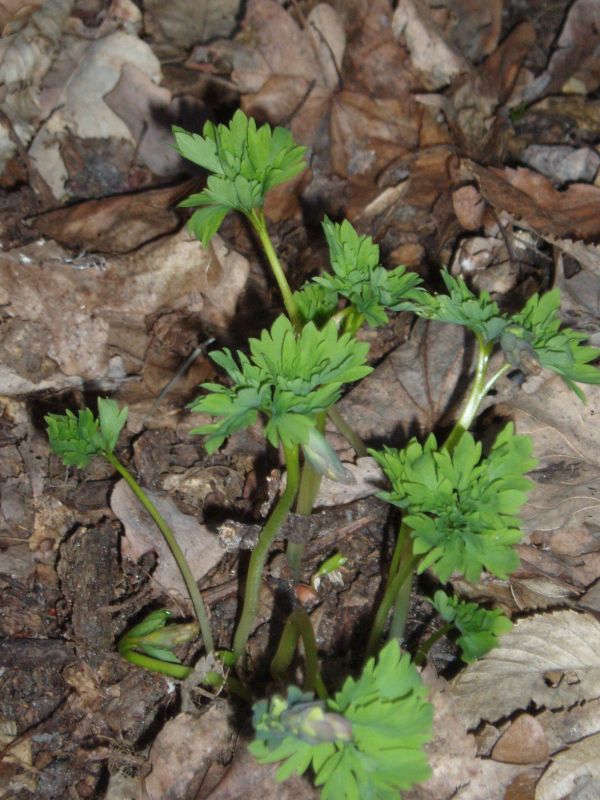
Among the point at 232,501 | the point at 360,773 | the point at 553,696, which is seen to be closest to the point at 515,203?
the point at 232,501

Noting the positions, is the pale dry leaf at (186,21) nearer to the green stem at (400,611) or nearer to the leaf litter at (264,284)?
the leaf litter at (264,284)

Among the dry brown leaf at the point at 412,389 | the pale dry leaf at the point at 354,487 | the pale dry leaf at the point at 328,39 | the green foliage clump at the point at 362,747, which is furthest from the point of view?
the pale dry leaf at the point at 328,39

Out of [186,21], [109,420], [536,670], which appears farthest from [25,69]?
[536,670]

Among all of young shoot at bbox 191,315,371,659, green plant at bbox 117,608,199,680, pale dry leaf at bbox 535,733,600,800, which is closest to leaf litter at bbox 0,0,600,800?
pale dry leaf at bbox 535,733,600,800

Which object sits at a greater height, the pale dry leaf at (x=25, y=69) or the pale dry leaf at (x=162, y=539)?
the pale dry leaf at (x=25, y=69)

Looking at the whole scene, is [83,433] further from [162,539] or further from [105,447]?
[162,539]

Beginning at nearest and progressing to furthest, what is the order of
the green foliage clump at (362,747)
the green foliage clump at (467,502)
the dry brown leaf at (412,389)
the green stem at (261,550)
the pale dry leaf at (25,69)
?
the green foliage clump at (362,747), the green foliage clump at (467,502), the green stem at (261,550), the dry brown leaf at (412,389), the pale dry leaf at (25,69)

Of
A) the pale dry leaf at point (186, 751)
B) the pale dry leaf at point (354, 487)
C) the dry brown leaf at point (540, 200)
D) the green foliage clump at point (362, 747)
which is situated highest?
the dry brown leaf at point (540, 200)

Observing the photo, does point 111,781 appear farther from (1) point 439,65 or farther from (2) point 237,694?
(1) point 439,65

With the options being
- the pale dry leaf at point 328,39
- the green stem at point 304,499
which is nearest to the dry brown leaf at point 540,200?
the pale dry leaf at point 328,39
